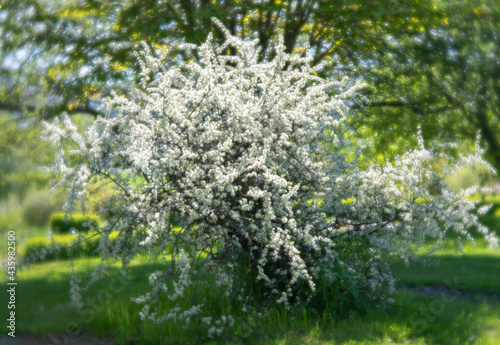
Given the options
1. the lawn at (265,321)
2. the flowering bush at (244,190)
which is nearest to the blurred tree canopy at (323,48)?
the flowering bush at (244,190)

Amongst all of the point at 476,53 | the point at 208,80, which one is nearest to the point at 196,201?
the point at 208,80

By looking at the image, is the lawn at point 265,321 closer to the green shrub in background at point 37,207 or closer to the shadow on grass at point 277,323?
the shadow on grass at point 277,323

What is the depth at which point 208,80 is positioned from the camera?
14.8 feet

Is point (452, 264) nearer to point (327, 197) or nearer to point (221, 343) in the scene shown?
point (327, 197)

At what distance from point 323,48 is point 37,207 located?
4.99 m

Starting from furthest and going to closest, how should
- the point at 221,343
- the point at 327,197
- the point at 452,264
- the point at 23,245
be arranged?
the point at 452,264 → the point at 23,245 → the point at 327,197 → the point at 221,343

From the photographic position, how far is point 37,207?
6281 mm

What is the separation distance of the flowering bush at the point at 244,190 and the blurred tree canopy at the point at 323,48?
Result: 2.01 meters

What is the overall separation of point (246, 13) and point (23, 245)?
180 inches

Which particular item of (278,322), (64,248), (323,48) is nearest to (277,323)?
(278,322)

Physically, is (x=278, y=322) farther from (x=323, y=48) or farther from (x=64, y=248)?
(x=323, y=48)

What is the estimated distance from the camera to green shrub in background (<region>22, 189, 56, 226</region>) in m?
5.69

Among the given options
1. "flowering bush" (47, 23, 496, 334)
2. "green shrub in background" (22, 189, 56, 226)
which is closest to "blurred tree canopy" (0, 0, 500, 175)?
"green shrub in background" (22, 189, 56, 226)

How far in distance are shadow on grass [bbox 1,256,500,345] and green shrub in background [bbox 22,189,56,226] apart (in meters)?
0.72
